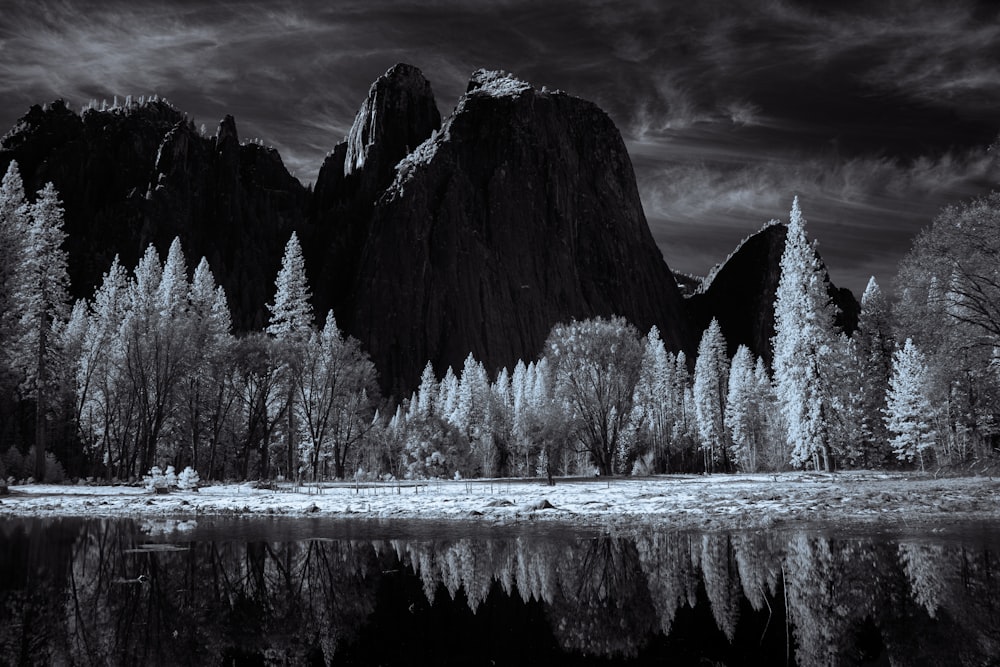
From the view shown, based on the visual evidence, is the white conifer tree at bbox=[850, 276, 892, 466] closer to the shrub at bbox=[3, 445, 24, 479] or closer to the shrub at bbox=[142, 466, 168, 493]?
the shrub at bbox=[142, 466, 168, 493]

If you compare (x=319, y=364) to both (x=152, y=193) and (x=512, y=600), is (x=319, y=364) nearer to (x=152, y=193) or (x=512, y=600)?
(x=512, y=600)

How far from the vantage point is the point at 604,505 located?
65.3 feet

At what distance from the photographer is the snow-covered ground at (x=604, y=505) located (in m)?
17.0

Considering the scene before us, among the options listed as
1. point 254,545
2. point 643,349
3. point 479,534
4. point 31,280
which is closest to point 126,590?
point 254,545

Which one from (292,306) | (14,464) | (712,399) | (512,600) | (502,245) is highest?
(502,245)

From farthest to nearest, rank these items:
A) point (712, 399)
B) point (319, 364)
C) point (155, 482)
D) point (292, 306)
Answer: point (712, 399) < point (292, 306) < point (319, 364) < point (155, 482)

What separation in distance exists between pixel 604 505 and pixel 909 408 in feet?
105

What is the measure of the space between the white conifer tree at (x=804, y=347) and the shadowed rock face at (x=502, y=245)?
115254 mm

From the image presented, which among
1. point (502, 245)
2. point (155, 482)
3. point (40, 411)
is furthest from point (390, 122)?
point (155, 482)

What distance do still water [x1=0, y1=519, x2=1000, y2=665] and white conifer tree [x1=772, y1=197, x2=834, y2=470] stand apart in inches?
926

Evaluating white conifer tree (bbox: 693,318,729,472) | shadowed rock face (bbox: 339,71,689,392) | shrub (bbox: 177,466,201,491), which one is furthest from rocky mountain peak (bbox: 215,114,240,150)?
shrub (bbox: 177,466,201,491)

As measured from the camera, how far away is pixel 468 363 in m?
82.7

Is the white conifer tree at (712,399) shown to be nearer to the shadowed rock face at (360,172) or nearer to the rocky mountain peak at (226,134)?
the shadowed rock face at (360,172)

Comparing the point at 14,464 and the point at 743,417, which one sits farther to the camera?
the point at 743,417
